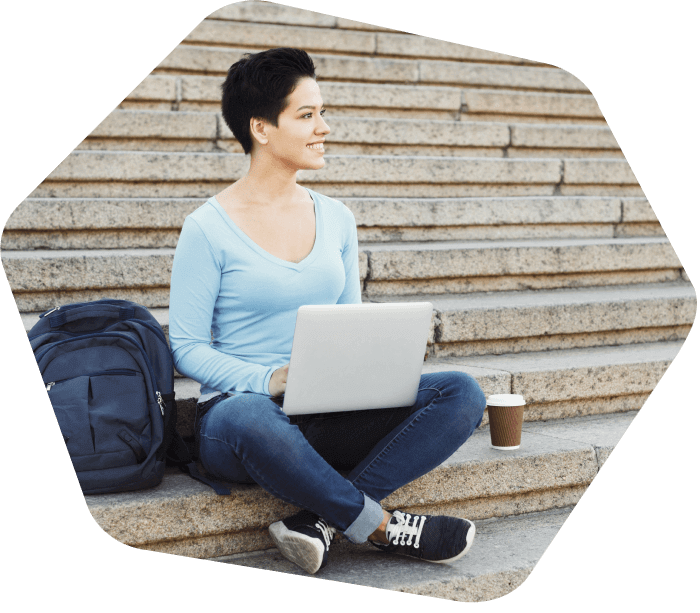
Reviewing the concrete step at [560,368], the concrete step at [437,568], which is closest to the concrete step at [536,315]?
the concrete step at [560,368]

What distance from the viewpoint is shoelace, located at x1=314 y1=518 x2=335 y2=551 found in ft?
7.41

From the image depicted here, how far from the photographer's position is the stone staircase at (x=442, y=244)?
2484 mm

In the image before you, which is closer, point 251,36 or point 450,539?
point 450,539

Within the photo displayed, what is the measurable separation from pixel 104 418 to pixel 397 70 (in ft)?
12.7

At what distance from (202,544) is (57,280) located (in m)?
1.37

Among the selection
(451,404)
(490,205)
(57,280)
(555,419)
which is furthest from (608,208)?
(57,280)

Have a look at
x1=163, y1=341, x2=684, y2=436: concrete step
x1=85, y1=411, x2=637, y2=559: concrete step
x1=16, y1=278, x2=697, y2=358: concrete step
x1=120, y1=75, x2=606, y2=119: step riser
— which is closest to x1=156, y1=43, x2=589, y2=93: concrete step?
x1=120, y1=75, x2=606, y2=119: step riser

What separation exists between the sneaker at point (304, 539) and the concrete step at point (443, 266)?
1.44m

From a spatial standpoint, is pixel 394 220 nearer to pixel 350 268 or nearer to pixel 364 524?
pixel 350 268

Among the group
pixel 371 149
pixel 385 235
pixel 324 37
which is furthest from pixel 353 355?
pixel 324 37

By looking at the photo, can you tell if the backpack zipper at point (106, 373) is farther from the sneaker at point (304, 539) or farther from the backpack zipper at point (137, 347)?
the sneaker at point (304, 539)

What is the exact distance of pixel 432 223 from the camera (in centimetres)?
424

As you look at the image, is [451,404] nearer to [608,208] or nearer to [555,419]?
[555,419]

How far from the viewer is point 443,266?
12.6 ft
